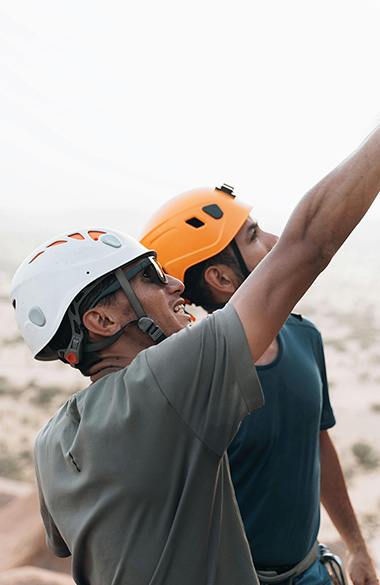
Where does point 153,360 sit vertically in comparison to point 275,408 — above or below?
above

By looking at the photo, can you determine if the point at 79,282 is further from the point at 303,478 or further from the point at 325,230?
the point at 303,478

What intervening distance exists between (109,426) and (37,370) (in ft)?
57.1

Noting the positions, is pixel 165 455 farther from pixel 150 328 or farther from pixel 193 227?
pixel 193 227

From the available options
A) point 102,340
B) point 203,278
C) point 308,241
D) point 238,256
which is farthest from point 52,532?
point 238,256

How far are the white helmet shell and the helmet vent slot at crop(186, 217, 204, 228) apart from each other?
3.63 feet

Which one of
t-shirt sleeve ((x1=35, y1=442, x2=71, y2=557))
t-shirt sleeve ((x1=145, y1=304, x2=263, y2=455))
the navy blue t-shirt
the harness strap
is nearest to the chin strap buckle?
t-shirt sleeve ((x1=145, y1=304, x2=263, y2=455))

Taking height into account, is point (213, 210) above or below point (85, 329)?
above

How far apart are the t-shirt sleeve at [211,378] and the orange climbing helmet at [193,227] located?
1.71 metres

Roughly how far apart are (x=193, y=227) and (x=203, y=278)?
0.33 m

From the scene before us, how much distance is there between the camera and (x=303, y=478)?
2.90m

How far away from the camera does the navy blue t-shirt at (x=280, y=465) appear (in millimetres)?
2777

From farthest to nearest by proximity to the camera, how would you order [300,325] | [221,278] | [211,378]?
1. [221,278]
2. [300,325]
3. [211,378]

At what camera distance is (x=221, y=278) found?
11.3 feet

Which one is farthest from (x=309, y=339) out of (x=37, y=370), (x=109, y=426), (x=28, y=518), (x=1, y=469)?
(x=37, y=370)
